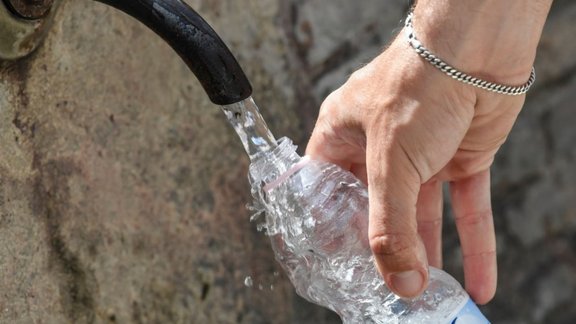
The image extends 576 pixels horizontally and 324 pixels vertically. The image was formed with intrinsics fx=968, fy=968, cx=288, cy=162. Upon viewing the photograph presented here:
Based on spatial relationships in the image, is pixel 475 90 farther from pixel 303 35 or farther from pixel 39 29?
pixel 303 35

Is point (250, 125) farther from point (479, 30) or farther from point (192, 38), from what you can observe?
point (479, 30)

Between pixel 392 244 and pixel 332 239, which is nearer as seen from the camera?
pixel 392 244

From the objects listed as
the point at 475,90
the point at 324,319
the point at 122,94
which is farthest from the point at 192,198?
the point at 475,90

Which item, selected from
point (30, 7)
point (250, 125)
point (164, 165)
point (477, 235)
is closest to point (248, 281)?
point (164, 165)

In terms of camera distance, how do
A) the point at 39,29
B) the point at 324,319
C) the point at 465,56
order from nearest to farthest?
the point at 465,56, the point at 39,29, the point at 324,319

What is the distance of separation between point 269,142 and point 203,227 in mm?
400

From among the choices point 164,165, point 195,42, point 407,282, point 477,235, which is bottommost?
point 477,235

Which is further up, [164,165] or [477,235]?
[164,165]

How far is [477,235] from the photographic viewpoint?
4.03 ft

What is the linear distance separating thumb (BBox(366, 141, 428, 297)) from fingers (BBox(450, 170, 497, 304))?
28 cm

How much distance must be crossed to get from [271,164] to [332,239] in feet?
0.37

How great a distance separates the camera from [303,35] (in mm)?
1625

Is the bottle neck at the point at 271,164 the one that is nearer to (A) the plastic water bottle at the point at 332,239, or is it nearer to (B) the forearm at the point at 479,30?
(A) the plastic water bottle at the point at 332,239

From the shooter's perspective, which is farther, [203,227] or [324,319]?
[324,319]
